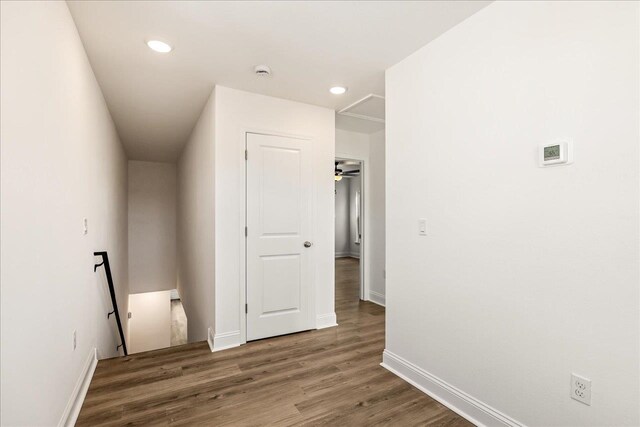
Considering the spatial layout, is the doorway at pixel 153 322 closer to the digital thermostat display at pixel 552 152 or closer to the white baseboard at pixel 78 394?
the white baseboard at pixel 78 394

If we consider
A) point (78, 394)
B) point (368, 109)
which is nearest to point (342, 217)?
point (368, 109)

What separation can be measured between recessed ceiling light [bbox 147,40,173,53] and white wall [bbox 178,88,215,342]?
2.45 feet

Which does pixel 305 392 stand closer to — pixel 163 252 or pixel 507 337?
pixel 507 337

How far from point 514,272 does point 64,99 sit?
2807 mm

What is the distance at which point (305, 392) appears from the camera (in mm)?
2266

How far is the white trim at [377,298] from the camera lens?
4.58 metres

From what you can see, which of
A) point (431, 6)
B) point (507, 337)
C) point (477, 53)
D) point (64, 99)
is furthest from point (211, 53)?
point (507, 337)

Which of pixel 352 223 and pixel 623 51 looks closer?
pixel 623 51

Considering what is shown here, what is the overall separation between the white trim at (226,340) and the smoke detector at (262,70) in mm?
2410

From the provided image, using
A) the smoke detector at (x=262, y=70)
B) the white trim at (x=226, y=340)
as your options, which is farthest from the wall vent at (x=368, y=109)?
the white trim at (x=226, y=340)

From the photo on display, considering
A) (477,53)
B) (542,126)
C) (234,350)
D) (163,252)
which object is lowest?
(234,350)

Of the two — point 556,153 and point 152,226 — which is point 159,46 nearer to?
point 556,153

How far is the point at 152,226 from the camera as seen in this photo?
698 cm

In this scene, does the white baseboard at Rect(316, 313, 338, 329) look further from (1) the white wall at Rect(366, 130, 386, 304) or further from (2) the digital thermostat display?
(2) the digital thermostat display
